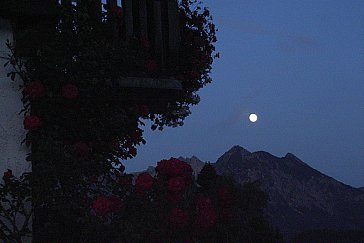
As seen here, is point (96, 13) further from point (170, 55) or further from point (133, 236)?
point (133, 236)

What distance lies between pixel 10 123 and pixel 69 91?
64cm

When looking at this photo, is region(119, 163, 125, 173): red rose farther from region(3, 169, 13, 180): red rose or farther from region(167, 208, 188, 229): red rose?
region(3, 169, 13, 180): red rose

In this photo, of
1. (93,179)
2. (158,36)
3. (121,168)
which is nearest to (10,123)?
(93,179)

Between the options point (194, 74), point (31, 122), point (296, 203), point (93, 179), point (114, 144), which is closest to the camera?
point (31, 122)

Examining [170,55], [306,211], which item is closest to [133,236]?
[170,55]

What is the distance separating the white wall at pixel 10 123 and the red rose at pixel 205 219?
1689mm

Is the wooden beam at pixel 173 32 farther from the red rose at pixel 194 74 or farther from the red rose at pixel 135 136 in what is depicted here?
the red rose at pixel 135 136

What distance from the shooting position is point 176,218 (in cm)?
510

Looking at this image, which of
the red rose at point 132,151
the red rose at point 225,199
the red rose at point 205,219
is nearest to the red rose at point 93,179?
the red rose at point 132,151

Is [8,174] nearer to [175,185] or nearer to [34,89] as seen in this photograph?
[34,89]

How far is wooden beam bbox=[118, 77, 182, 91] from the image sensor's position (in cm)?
589

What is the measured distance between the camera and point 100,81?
18.1 ft

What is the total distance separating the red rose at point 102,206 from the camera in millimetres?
4801

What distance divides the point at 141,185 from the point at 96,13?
7.30 feet
